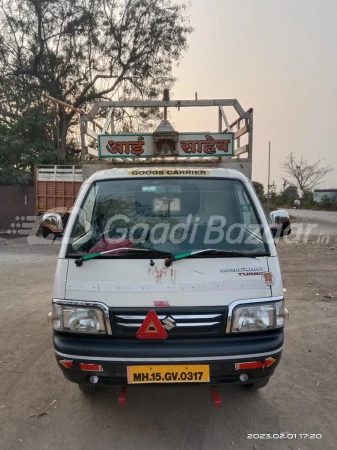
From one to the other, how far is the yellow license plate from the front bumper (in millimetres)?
32

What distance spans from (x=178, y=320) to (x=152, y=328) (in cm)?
18

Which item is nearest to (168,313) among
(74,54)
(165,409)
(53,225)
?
(165,409)

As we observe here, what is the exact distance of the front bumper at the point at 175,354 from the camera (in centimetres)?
241

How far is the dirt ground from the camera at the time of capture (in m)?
2.63

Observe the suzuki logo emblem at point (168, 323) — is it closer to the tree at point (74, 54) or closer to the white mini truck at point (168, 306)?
the white mini truck at point (168, 306)

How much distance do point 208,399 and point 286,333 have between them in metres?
1.77

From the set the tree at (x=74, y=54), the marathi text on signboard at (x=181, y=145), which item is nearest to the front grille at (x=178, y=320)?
the marathi text on signboard at (x=181, y=145)

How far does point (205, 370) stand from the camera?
2418mm

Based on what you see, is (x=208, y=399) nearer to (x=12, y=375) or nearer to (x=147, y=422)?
(x=147, y=422)

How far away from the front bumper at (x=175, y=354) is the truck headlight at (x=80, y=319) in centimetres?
7

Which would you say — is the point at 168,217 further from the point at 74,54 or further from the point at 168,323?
the point at 74,54

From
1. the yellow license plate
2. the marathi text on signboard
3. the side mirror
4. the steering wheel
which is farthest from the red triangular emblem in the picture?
the marathi text on signboard

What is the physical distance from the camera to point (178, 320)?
2.45 m

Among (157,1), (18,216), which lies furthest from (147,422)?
(157,1)
